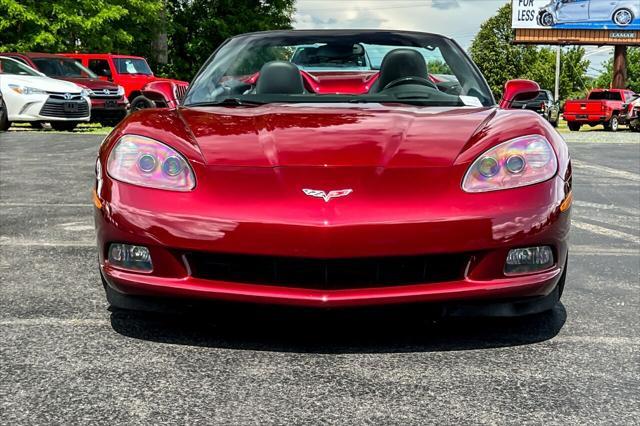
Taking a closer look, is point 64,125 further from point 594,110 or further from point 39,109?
point 594,110

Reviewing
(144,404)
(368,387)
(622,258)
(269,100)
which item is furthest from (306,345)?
(622,258)

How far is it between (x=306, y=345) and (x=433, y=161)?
0.82 meters

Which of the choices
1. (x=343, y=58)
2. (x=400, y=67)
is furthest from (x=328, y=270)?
(x=343, y=58)

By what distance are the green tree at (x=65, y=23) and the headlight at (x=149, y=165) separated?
22.4 meters

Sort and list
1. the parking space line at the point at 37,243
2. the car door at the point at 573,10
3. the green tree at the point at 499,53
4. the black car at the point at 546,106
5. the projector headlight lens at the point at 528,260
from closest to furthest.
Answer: the projector headlight lens at the point at 528,260 < the parking space line at the point at 37,243 < the black car at the point at 546,106 < the car door at the point at 573,10 < the green tree at the point at 499,53

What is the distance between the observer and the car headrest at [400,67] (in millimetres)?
4418

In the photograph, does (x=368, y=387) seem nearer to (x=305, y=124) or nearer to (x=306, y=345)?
(x=306, y=345)

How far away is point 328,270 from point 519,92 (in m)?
1.95

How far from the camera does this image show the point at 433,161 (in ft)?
10.2

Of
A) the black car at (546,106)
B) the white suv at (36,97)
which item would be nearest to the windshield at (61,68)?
the white suv at (36,97)

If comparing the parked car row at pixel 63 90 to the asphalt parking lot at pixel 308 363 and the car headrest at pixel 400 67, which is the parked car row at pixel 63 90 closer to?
the car headrest at pixel 400 67

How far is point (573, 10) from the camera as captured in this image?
4369cm

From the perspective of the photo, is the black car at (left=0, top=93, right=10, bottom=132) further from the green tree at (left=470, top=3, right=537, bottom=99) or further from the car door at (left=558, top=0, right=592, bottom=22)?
the green tree at (left=470, top=3, right=537, bottom=99)

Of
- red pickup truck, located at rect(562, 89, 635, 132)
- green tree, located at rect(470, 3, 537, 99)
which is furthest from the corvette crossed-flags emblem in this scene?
green tree, located at rect(470, 3, 537, 99)
